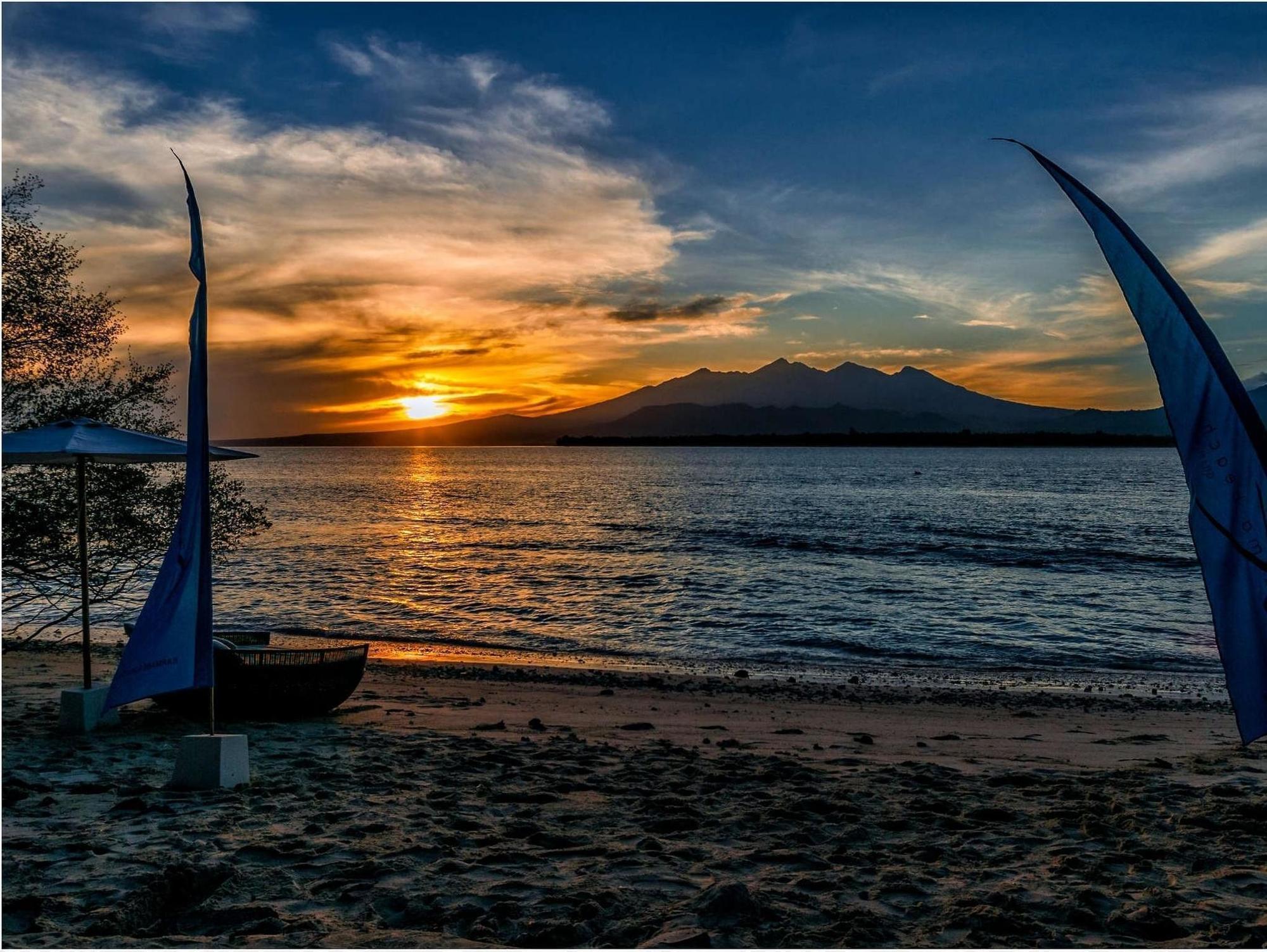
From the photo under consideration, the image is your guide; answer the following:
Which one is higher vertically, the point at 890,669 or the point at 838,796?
the point at 838,796

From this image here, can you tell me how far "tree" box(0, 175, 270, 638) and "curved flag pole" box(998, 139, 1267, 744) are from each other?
43.5ft

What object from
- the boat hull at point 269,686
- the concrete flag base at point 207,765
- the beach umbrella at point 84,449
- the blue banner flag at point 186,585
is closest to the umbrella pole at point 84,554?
the beach umbrella at point 84,449

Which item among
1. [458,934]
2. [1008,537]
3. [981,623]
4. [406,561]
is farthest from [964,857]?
[1008,537]

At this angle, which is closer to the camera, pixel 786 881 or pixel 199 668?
pixel 786 881

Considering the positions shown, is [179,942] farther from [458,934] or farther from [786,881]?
[786,881]

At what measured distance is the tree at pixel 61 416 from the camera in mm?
13594

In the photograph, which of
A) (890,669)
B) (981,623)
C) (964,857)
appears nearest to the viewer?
(964,857)

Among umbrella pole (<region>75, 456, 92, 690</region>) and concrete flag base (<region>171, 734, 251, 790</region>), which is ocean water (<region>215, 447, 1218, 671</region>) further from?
concrete flag base (<region>171, 734, 251, 790</region>)

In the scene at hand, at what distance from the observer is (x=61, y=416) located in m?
14.0

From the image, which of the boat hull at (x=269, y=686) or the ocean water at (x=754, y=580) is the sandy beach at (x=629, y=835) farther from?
the ocean water at (x=754, y=580)

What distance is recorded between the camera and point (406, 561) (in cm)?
3644

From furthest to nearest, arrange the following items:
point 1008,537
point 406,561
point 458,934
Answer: point 1008,537 < point 406,561 < point 458,934

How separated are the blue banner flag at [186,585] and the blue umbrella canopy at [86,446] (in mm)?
2163

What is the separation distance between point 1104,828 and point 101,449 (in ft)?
33.2
